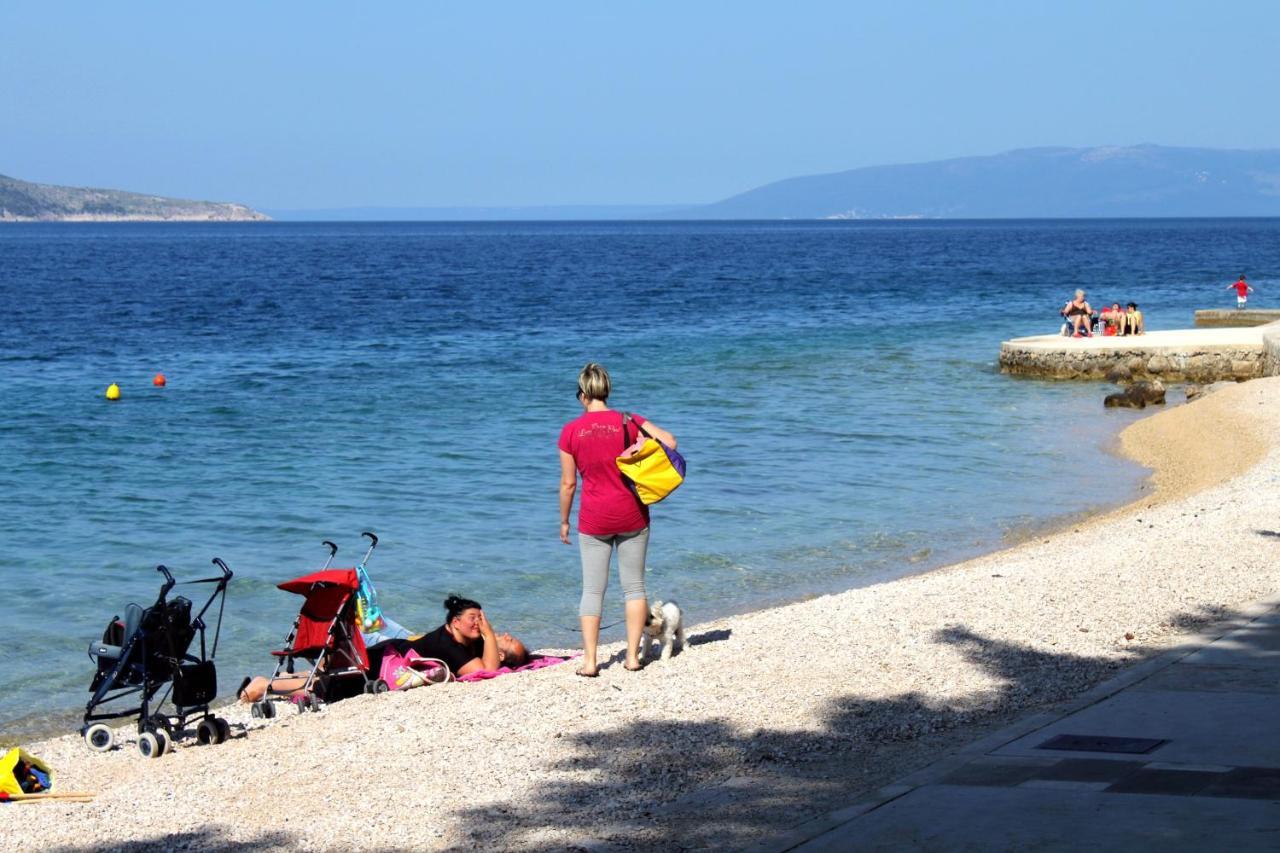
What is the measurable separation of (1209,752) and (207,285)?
69.6 meters

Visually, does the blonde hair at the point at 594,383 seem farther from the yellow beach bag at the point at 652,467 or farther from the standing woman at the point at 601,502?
the yellow beach bag at the point at 652,467

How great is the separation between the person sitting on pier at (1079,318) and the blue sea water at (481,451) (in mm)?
2233

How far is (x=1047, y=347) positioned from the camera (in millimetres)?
Result: 30484

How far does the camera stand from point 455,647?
31.1 ft

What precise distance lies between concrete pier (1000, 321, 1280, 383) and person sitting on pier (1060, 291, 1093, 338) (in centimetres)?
49

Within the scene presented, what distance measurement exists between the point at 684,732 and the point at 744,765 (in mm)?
609

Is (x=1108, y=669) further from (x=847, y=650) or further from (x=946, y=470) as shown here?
(x=946, y=470)

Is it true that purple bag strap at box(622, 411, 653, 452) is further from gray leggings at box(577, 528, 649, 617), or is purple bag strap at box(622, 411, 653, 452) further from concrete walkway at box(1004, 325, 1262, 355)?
concrete walkway at box(1004, 325, 1262, 355)

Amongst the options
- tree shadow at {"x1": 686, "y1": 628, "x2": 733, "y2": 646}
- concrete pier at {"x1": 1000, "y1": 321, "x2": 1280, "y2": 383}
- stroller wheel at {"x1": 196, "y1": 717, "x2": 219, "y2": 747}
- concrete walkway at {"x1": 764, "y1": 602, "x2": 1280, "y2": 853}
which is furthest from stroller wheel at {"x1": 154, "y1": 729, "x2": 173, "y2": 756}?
concrete pier at {"x1": 1000, "y1": 321, "x2": 1280, "y2": 383}

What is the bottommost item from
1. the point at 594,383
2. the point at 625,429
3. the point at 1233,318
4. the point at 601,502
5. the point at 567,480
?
the point at 1233,318

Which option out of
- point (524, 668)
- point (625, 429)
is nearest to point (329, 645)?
point (524, 668)

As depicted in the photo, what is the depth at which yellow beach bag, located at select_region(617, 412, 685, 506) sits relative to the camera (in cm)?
817

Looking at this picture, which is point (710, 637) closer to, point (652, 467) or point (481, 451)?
point (652, 467)

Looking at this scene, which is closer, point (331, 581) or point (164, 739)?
point (164, 739)
